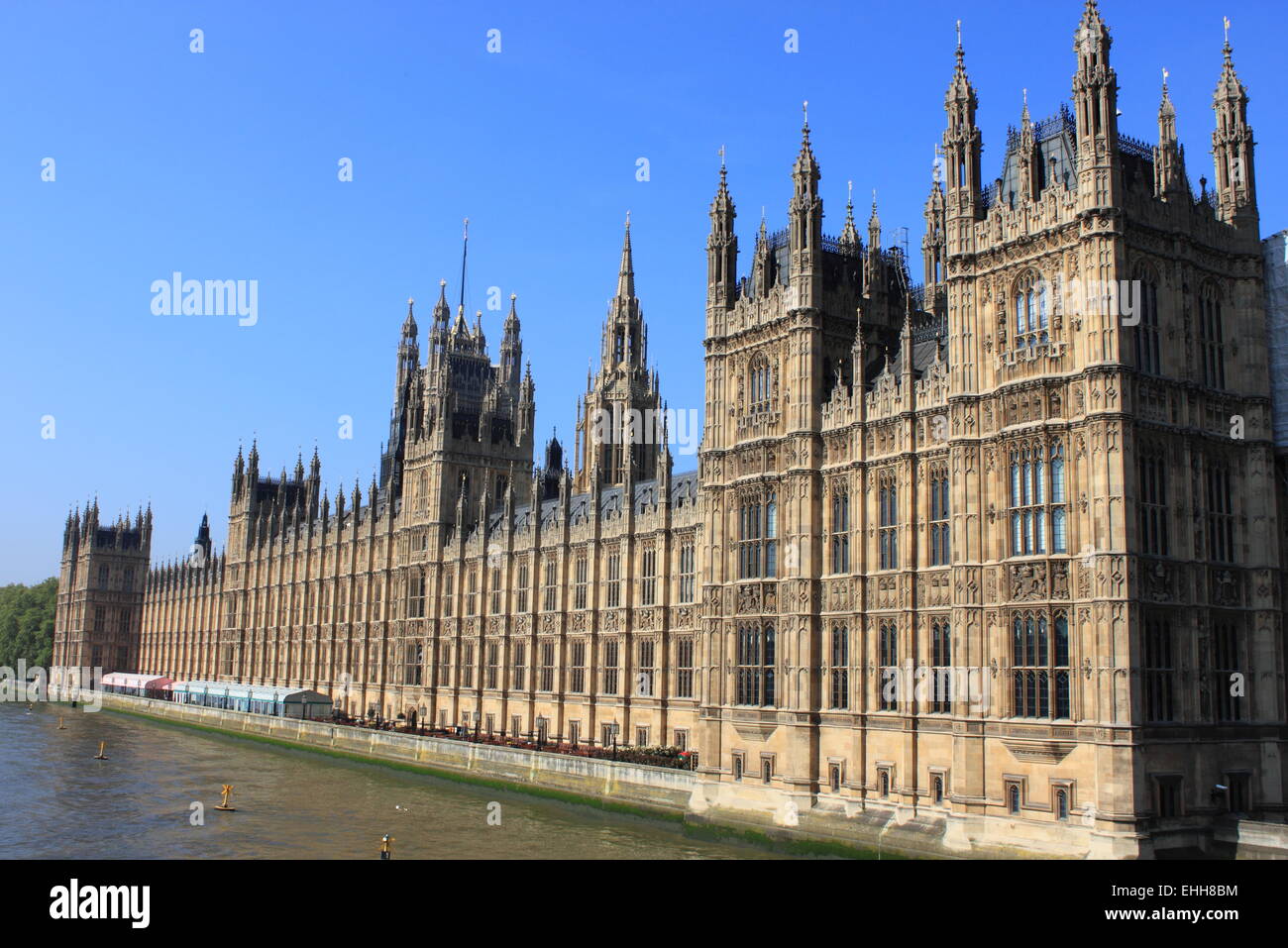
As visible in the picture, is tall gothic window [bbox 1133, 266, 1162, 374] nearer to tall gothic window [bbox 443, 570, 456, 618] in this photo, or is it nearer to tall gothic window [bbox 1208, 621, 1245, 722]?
tall gothic window [bbox 1208, 621, 1245, 722]

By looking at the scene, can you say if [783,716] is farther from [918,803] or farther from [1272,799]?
[1272,799]

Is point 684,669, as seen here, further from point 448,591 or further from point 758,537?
point 448,591

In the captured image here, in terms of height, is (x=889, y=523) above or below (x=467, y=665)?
above

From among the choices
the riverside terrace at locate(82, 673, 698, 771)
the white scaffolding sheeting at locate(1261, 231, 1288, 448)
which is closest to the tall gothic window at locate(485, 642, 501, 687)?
the riverside terrace at locate(82, 673, 698, 771)

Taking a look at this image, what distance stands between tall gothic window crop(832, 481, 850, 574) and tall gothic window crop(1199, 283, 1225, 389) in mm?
13447

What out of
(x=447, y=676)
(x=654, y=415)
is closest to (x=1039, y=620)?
(x=447, y=676)

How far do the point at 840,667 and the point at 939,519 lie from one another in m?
7.38

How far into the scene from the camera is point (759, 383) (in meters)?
52.1

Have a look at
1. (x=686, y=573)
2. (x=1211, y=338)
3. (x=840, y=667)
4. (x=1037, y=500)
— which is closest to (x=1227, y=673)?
(x=1037, y=500)

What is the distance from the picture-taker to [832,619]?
47250mm

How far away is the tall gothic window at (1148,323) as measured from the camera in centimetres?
3944

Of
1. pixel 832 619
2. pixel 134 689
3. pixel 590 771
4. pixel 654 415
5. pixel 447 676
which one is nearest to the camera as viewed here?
pixel 832 619

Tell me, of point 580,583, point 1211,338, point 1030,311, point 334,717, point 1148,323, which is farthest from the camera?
point 334,717
